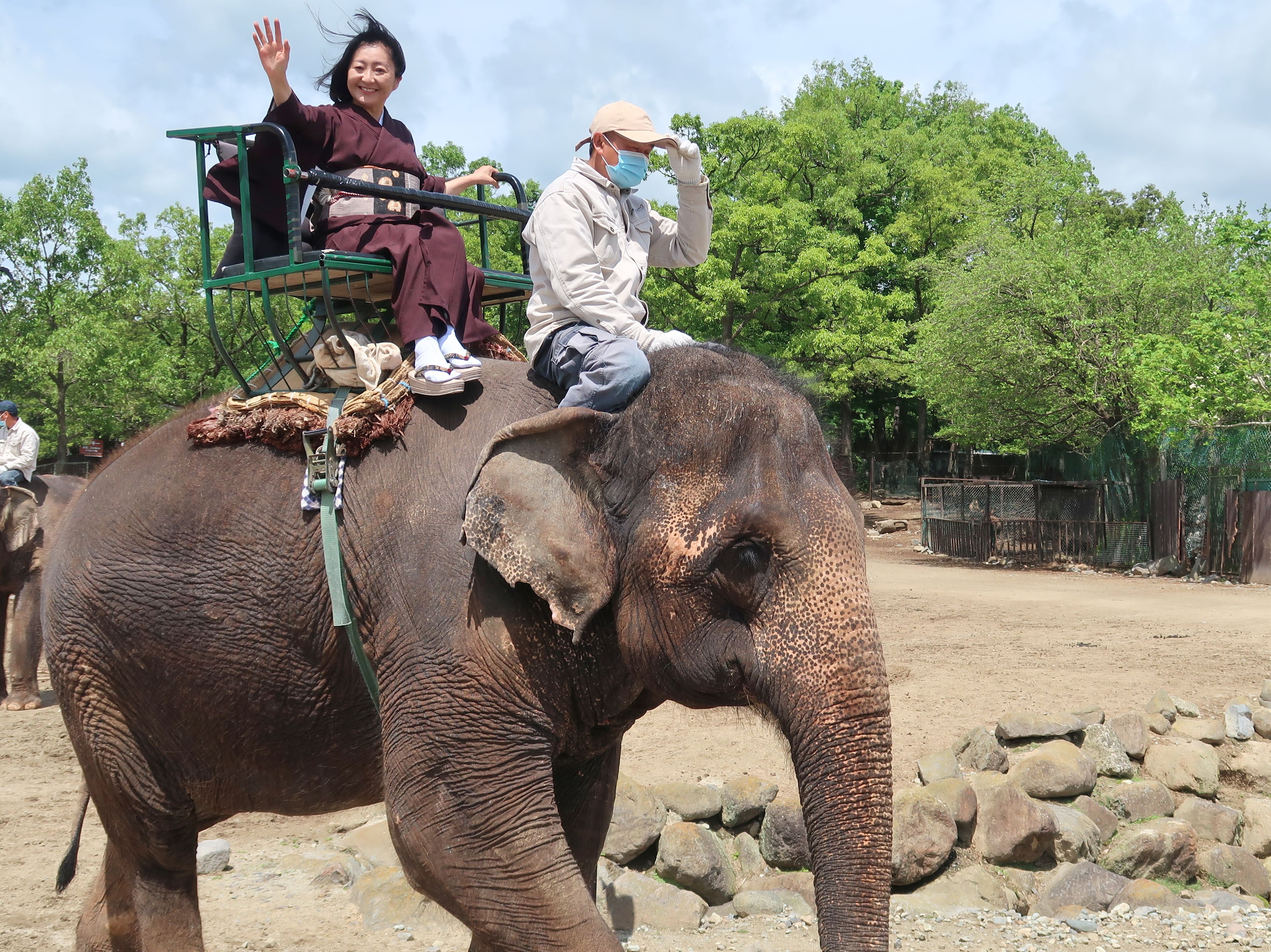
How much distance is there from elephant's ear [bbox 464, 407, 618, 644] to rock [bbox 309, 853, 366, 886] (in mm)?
3701

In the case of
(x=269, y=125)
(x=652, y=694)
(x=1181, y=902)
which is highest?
(x=269, y=125)

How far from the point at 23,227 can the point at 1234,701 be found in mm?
30937

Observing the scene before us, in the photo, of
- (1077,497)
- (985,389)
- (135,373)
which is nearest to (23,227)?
(135,373)

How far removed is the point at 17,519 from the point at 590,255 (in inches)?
357

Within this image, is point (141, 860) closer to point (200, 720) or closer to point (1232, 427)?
point (200, 720)

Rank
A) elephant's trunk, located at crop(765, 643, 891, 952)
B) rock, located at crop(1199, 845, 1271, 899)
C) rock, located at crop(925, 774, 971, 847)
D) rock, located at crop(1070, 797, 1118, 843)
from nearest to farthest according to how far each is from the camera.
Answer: elephant's trunk, located at crop(765, 643, 891, 952) → rock, located at crop(925, 774, 971, 847) → rock, located at crop(1199, 845, 1271, 899) → rock, located at crop(1070, 797, 1118, 843)

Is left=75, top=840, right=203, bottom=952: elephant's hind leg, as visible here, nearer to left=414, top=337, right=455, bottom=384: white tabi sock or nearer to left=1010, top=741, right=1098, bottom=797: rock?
left=414, top=337, right=455, bottom=384: white tabi sock

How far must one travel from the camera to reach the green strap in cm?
304

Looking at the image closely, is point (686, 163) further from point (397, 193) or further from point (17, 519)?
point (17, 519)

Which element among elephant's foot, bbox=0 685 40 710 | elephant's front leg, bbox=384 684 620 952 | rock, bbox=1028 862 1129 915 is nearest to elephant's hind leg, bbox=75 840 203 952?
elephant's front leg, bbox=384 684 620 952

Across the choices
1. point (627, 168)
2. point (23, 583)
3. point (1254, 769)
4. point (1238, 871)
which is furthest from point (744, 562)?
point (23, 583)

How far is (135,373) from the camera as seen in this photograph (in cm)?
2948

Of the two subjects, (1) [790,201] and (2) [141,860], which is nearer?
(2) [141,860]

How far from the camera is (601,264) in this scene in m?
3.19
